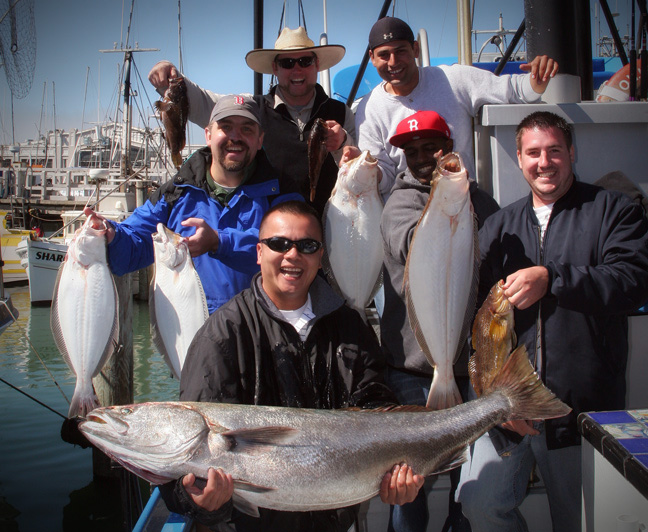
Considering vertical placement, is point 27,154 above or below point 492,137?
above

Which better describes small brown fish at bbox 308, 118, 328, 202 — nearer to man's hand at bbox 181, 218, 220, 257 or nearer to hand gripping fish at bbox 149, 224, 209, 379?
man's hand at bbox 181, 218, 220, 257

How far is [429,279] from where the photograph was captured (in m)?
2.96

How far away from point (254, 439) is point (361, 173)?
6.32 ft

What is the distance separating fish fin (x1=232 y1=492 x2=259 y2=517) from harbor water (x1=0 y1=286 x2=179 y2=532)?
141 inches

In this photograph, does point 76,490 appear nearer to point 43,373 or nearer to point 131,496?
point 131,496

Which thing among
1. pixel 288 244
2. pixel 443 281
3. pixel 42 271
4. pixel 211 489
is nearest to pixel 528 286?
pixel 443 281

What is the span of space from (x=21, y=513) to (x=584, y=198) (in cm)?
751

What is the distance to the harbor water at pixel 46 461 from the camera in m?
6.67

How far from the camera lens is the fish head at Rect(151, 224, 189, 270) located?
128 inches

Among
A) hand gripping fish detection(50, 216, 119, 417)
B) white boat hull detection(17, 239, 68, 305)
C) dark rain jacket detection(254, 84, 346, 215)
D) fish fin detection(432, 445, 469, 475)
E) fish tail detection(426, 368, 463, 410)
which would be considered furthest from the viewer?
white boat hull detection(17, 239, 68, 305)

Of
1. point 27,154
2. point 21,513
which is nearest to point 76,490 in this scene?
point 21,513

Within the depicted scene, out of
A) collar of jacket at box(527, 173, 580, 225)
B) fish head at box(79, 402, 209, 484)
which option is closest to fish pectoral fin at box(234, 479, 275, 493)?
fish head at box(79, 402, 209, 484)

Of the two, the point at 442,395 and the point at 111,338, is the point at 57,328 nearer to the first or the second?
the point at 111,338

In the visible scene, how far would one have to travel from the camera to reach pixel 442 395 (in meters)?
2.85
